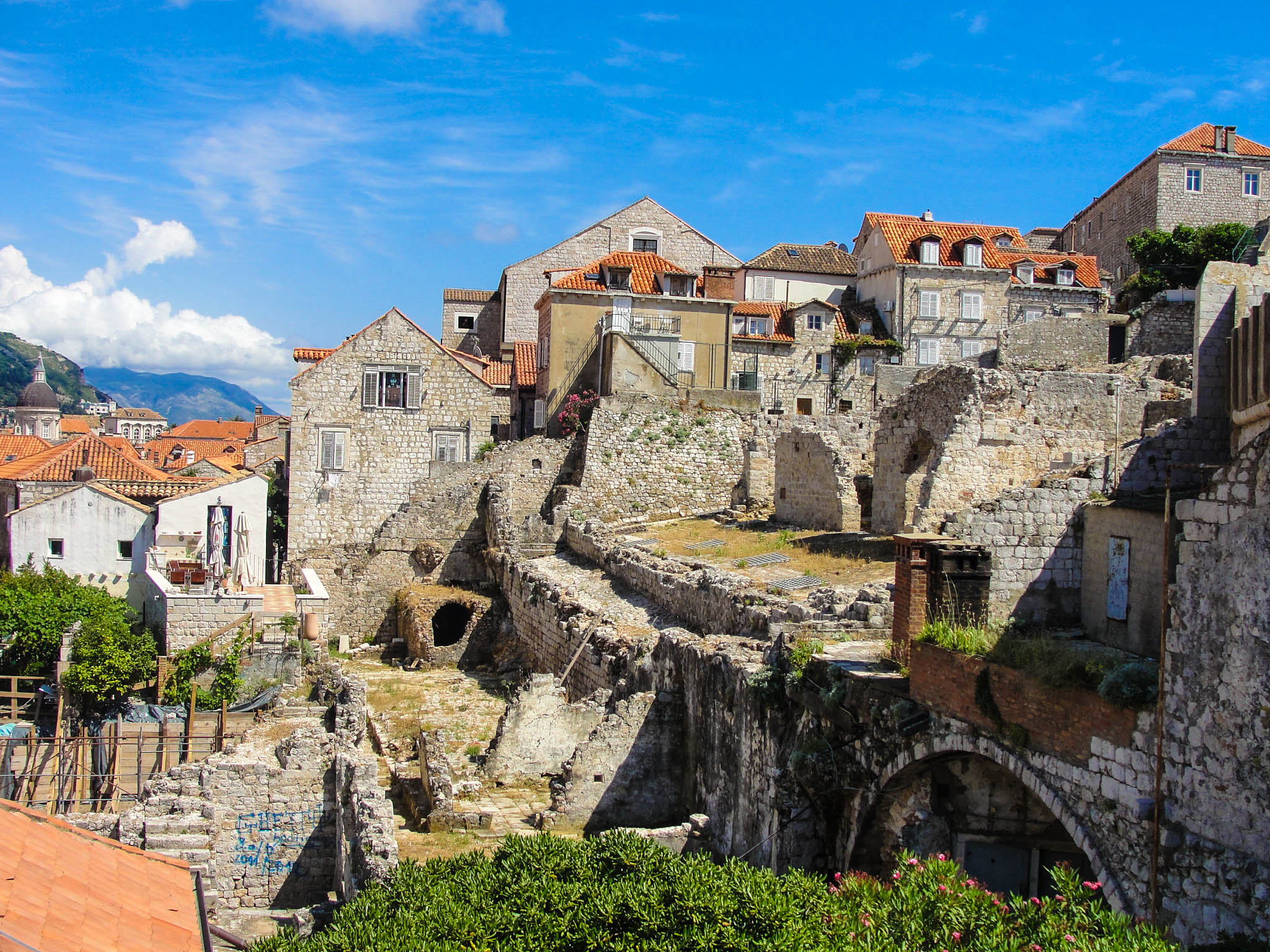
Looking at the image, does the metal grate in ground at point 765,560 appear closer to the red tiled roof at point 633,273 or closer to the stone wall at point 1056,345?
the stone wall at point 1056,345

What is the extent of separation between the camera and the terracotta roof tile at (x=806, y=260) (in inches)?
1724

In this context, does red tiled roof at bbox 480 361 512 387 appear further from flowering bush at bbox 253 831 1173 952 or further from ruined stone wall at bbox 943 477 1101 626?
flowering bush at bbox 253 831 1173 952

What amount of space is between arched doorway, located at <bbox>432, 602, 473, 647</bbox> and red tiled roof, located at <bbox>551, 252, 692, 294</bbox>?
10.9 meters

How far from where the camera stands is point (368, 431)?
1332 inches

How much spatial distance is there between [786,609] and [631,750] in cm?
283

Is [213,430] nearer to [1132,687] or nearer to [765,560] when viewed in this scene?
[765,560]

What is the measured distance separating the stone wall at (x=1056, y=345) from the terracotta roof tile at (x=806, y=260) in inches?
518

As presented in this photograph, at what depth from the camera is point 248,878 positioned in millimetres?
15031

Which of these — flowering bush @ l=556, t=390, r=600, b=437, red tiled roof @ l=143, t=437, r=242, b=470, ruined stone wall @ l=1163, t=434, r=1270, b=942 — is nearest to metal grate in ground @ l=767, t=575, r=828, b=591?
ruined stone wall @ l=1163, t=434, r=1270, b=942

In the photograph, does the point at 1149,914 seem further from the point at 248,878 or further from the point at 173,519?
the point at 173,519

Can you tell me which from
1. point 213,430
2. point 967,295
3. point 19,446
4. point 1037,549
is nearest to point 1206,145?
point 967,295

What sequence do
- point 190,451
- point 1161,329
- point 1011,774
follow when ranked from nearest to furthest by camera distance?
point 1011,774 < point 1161,329 < point 190,451

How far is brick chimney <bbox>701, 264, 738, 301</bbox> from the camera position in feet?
117

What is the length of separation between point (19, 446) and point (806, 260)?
134ft
